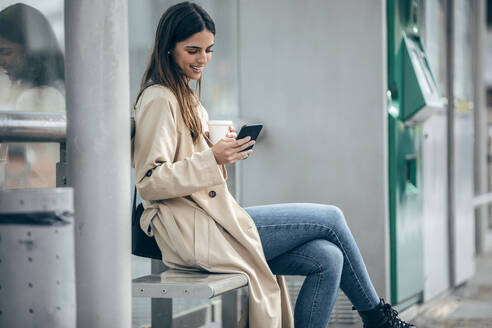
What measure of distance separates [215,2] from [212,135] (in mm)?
1921

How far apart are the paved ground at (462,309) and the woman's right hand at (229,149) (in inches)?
82.6

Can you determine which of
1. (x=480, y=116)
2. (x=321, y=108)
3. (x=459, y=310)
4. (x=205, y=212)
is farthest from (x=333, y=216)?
(x=480, y=116)

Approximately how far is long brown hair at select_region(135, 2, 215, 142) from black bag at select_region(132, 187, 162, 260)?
30 centimetres

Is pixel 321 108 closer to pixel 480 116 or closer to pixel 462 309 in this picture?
pixel 462 309

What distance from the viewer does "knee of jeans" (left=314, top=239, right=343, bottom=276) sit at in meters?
2.67

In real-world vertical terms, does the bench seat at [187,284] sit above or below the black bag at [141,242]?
below

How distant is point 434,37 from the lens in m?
4.89

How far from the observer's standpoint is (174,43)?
2.57 meters

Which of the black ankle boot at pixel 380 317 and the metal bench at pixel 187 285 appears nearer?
the metal bench at pixel 187 285

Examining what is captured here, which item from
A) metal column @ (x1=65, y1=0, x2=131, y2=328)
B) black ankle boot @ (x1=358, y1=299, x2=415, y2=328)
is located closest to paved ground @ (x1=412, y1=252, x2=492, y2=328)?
black ankle boot @ (x1=358, y1=299, x2=415, y2=328)

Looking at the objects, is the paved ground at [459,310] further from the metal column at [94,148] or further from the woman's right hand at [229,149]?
the metal column at [94,148]

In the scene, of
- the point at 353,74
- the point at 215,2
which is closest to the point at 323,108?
the point at 353,74

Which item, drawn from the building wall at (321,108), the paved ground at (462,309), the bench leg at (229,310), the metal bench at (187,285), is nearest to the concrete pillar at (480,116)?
the paved ground at (462,309)

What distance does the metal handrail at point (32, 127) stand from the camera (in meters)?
2.03
